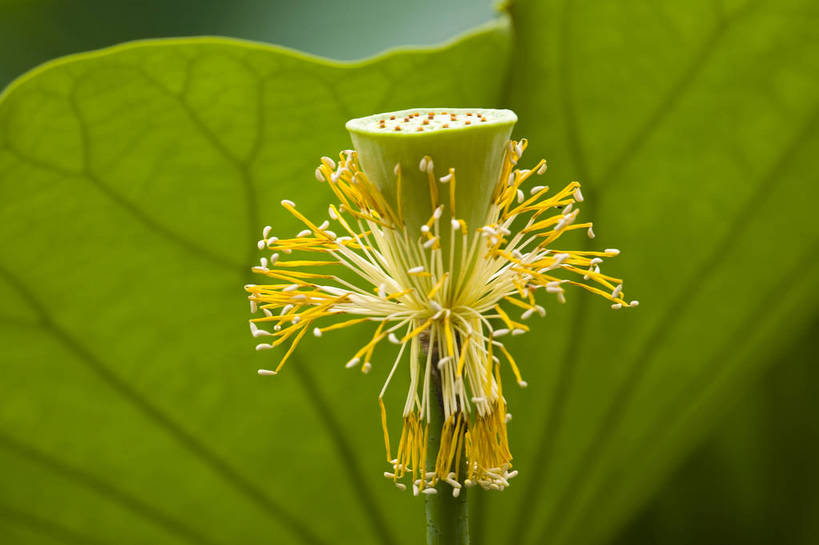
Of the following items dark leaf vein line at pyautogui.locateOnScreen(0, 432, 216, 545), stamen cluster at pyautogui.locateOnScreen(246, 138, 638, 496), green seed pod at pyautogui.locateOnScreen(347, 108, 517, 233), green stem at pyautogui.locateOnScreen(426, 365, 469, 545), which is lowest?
dark leaf vein line at pyautogui.locateOnScreen(0, 432, 216, 545)

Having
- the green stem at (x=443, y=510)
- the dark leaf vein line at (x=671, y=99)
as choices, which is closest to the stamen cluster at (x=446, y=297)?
the green stem at (x=443, y=510)

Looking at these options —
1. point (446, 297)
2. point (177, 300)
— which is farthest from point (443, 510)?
point (177, 300)

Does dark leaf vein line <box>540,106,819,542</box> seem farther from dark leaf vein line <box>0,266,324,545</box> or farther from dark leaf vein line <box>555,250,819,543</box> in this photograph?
dark leaf vein line <box>0,266,324,545</box>

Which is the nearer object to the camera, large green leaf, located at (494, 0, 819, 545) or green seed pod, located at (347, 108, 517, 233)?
green seed pod, located at (347, 108, 517, 233)

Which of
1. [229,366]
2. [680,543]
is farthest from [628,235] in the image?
[680,543]

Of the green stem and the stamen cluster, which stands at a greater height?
the stamen cluster

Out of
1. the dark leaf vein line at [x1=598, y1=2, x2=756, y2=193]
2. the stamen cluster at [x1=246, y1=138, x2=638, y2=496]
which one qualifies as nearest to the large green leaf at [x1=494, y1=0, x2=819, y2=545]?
the dark leaf vein line at [x1=598, y1=2, x2=756, y2=193]

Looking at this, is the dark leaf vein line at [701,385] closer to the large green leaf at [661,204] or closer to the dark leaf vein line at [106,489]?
the large green leaf at [661,204]
